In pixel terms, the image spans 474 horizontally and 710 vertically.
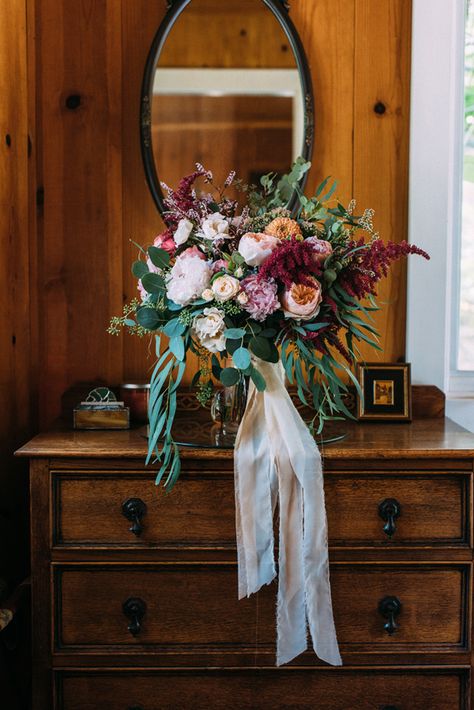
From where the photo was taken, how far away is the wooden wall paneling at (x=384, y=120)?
2.25m

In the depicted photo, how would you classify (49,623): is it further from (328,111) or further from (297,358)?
(328,111)

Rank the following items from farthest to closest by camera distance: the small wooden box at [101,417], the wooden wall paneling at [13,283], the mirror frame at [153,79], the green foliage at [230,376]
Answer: the mirror frame at [153,79]
the wooden wall paneling at [13,283]
the small wooden box at [101,417]
the green foliage at [230,376]

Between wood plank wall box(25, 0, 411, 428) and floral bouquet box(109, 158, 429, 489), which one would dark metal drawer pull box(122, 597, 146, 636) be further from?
wood plank wall box(25, 0, 411, 428)

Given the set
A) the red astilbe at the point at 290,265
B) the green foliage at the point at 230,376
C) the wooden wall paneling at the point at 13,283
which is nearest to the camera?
the red astilbe at the point at 290,265

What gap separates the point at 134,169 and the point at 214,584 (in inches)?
51.2

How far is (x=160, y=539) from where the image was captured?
1.76m

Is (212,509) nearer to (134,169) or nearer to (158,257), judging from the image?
(158,257)

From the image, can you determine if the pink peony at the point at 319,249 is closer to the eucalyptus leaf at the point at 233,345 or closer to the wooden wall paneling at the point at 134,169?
the eucalyptus leaf at the point at 233,345

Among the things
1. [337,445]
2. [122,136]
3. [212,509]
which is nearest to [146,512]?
[212,509]

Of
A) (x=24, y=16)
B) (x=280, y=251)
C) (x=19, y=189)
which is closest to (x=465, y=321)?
(x=280, y=251)

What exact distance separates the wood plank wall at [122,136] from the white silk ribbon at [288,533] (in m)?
0.74

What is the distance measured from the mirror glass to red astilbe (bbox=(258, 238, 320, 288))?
2.32 ft

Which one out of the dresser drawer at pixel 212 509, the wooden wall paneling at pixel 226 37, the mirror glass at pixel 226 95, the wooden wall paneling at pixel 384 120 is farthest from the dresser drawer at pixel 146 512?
the wooden wall paneling at pixel 226 37

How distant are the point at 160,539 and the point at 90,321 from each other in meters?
0.84
